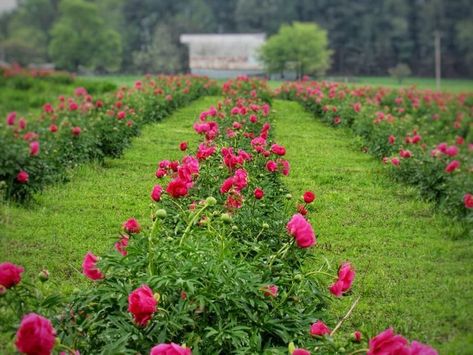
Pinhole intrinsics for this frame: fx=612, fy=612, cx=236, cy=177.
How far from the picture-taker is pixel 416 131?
4.11 m

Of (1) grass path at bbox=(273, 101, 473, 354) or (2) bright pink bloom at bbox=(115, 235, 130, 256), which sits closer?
(2) bright pink bloom at bbox=(115, 235, 130, 256)

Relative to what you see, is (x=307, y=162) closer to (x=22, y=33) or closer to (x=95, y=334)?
(x=95, y=334)

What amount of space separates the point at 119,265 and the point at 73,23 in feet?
31.2

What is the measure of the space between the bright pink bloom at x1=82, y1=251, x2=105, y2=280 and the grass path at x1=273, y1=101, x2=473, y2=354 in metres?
0.80

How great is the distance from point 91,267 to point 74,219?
95 cm

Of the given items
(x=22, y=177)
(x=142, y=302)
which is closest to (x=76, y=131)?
(x=22, y=177)

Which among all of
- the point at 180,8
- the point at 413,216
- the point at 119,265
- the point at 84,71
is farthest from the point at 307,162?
the point at 180,8

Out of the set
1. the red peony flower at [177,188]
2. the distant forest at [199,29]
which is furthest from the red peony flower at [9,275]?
the distant forest at [199,29]

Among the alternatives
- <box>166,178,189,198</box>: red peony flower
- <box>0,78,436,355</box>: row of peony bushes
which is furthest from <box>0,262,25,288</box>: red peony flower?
<box>166,178,189,198</box>: red peony flower

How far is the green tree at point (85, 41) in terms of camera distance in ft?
30.2

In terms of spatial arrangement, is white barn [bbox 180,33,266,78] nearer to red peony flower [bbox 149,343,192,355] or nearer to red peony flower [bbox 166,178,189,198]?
red peony flower [bbox 166,178,189,198]

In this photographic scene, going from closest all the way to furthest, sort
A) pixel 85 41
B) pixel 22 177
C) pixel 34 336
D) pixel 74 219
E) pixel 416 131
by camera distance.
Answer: pixel 34 336, pixel 74 219, pixel 22 177, pixel 416 131, pixel 85 41

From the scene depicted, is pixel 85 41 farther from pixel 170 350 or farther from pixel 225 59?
pixel 170 350

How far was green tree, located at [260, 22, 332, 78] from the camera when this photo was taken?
9.46 m
